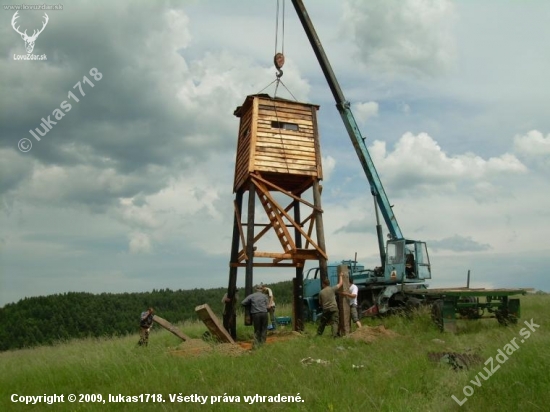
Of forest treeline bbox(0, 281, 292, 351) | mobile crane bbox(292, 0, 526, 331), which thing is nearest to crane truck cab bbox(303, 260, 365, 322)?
mobile crane bbox(292, 0, 526, 331)

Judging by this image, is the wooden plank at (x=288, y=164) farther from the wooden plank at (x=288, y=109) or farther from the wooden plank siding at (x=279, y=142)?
the wooden plank at (x=288, y=109)

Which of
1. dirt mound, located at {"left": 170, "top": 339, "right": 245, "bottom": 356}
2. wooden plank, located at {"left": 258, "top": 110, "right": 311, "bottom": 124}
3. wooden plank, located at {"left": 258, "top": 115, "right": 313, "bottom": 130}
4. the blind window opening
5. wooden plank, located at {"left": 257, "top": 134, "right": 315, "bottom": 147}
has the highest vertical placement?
wooden plank, located at {"left": 258, "top": 110, "right": 311, "bottom": 124}

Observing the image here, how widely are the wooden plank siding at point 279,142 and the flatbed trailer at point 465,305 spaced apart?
5.39 m

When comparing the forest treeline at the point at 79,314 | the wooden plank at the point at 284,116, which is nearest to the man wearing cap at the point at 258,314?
the wooden plank at the point at 284,116

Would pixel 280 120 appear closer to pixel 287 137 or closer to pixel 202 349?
pixel 287 137

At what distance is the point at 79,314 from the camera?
5959 cm

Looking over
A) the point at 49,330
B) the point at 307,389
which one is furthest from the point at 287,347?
the point at 49,330

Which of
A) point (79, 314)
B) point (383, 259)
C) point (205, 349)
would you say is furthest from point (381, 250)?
point (79, 314)

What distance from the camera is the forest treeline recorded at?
180ft

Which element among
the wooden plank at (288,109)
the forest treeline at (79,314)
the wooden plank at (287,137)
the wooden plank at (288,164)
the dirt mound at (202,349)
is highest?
the wooden plank at (288,109)

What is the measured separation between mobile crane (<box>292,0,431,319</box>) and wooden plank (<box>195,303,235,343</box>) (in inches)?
276

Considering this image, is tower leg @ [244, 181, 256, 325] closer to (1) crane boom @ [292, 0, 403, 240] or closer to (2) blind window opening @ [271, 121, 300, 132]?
(2) blind window opening @ [271, 121, 300, 132]

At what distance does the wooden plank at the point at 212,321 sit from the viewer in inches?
560

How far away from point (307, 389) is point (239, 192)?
421 inches
